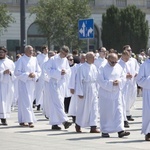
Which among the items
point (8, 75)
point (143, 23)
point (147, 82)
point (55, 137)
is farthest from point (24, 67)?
point (143, 23)

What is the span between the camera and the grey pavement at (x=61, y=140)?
15.0 metres

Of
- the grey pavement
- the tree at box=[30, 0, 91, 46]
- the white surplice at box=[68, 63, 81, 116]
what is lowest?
the grey pavement

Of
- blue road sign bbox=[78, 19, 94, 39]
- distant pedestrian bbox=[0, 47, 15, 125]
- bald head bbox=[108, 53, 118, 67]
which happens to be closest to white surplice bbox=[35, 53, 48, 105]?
blue road sign bbox=[78, 19, 94, 39]

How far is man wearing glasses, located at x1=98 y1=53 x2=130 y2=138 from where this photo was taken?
16.7 meters

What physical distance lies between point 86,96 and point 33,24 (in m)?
48.7

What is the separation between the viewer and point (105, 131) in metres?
16.8

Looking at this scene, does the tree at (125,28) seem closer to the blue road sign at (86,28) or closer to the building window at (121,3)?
the building window at (121,3)

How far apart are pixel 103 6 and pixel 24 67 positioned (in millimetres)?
49292

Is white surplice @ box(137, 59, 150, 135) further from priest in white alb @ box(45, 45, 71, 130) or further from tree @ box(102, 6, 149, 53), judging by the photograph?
tree @ box(102, 6, 149, 53)

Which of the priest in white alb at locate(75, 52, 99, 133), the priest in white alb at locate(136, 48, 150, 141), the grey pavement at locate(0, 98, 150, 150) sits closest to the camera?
the grey pavement at locate(0, 98, 150, 150)

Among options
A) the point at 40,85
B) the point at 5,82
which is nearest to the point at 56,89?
the point at 5,82

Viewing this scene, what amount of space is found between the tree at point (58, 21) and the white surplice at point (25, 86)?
3182cm

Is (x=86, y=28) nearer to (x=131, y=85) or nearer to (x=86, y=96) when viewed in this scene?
(x=131, y=85)

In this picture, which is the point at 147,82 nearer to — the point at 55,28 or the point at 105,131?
the point at 105,131
